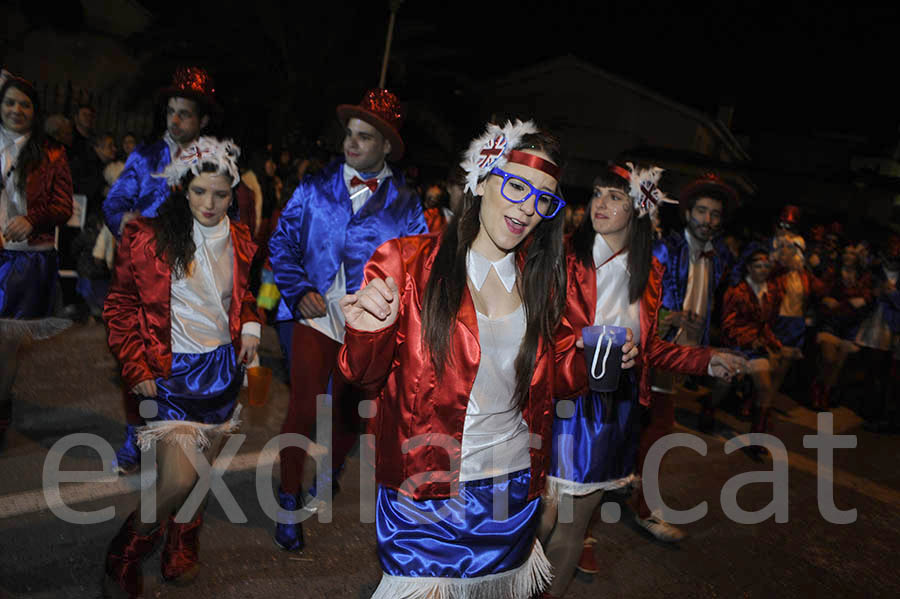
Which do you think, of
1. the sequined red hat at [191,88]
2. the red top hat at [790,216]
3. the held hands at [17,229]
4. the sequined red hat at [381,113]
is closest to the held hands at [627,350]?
the sequined red hat at [381,113]

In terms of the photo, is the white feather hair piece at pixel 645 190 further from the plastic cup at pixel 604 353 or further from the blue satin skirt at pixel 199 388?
the blue satin skirt at pixel 199 388

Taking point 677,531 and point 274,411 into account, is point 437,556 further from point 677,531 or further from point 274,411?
point 274,411

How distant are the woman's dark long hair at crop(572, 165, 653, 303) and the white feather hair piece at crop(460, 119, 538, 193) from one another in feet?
3.61

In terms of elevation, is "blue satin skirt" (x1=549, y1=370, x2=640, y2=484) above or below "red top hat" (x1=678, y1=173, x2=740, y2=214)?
below

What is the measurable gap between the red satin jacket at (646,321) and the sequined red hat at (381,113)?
1409mm

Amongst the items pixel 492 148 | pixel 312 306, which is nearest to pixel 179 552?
pixel 312 306

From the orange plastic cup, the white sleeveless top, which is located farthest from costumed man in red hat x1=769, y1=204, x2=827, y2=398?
the white sleeveless top

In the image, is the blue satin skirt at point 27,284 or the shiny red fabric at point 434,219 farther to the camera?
the shiny red fabric at point 434,219

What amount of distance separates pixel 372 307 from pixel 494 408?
617 millimetres

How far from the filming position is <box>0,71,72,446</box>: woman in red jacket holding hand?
437cm

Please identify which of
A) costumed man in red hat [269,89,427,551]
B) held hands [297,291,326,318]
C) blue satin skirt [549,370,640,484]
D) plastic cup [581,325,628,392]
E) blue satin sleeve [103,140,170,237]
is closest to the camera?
plastic cup [581,325,628,392]

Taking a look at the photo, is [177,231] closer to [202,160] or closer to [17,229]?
[202,160]

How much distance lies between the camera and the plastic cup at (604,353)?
263cm

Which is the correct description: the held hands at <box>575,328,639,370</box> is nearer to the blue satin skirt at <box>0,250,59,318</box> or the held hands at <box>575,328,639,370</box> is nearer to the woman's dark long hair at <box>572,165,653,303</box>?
the woman's dark long hair at <box>572,165,653,303</box>
